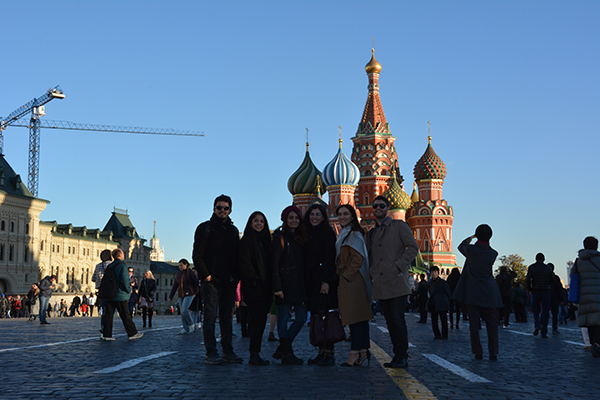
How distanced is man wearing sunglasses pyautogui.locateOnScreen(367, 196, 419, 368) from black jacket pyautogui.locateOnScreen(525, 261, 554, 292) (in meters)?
6.63

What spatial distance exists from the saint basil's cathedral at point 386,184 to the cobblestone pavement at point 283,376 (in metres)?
67.1

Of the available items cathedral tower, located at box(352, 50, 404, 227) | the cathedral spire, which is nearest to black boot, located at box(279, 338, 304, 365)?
cathedral tower, located at box(352, 50, 404, 227)

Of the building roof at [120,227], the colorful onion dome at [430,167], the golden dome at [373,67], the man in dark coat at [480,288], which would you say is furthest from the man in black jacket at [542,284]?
the building roof at [120,227]

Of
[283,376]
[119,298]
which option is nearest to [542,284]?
[119,298]

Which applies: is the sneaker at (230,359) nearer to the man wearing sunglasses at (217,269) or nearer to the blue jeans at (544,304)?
the man wearing sunglasses at (217,269)

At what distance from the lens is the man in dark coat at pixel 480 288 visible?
9.32 meters

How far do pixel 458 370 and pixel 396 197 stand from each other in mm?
70951

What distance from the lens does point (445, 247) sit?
3211 inches

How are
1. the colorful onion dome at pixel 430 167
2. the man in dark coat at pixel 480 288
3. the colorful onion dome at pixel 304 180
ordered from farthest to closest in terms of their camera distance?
1. the colorful onion dome at pixel 304 180
2. the colorful onion dome at pixel 430 167
3. the man in dark coat at pixel 480 288

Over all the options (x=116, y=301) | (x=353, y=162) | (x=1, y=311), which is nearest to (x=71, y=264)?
(x=353, y=162)

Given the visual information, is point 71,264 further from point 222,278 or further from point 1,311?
point 222,278

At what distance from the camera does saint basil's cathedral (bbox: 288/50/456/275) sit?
7794 centimetres

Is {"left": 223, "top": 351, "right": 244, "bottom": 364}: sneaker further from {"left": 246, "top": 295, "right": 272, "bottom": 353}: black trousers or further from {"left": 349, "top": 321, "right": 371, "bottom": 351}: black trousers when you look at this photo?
{"left": 349, "top": 321, "right": 371, "bottom": 351}: black trousers

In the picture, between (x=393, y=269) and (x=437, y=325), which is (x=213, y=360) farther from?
(x=437, y=325)
